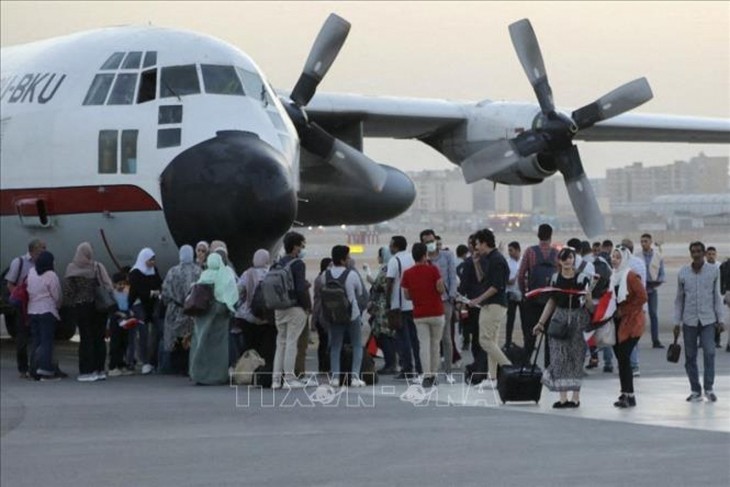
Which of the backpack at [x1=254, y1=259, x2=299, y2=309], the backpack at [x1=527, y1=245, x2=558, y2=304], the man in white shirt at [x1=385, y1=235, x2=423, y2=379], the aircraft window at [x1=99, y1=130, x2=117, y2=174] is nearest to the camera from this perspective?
the backpack at [x1=254, y1=259, x2=299, y2=309]

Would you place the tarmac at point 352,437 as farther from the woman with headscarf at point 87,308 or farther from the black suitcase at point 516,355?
the woman with headscarf at point 87,308

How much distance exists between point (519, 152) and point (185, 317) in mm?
8283

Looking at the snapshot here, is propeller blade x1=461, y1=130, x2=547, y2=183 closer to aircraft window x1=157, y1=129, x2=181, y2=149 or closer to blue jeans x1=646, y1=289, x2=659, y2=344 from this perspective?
blue jeans x1=646, y1=289, x2=659, y2=344

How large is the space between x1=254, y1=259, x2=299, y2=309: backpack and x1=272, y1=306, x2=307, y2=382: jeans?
0.11 meters

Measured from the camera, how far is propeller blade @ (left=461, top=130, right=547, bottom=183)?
2281 cm

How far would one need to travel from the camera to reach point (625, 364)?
1318 centimetres

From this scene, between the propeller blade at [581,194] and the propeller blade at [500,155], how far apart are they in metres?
0.47

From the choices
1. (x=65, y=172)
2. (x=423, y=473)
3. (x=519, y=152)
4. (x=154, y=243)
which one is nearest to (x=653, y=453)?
(x=423, y=473)

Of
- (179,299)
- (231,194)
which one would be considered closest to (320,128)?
(231,194)

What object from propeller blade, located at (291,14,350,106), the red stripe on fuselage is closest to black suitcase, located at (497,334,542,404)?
the red stripe on fuselage

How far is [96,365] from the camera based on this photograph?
1606 centimetres

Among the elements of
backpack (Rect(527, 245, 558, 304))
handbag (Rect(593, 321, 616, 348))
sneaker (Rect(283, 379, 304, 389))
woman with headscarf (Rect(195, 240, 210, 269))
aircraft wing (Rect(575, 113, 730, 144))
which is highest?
→ aircraft wing (Rect(575, 113, 730, 144))

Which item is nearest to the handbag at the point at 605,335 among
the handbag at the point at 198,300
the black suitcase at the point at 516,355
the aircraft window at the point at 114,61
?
the black suitcase at the point at 516,355

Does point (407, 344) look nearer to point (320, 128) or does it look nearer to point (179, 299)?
point (179, 299)
